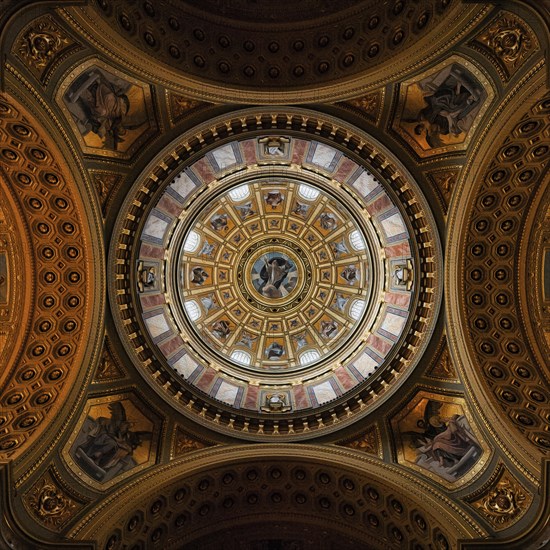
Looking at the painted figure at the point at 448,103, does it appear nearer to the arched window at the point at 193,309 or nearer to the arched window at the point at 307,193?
the arched window at the point at 307,193

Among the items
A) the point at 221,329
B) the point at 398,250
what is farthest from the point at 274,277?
the point at 398,250

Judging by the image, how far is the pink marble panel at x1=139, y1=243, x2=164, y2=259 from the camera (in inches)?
742

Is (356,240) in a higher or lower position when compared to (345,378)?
higher

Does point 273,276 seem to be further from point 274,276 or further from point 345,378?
point 345,378

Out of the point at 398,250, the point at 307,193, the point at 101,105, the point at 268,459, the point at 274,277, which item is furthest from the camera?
the point at 274,277

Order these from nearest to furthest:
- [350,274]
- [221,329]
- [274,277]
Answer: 1. [350,274]
2. [221,329]
3. [274,277]

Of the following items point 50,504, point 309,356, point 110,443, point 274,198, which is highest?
point 274,198

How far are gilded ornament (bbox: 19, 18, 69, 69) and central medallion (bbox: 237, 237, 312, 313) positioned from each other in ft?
47.6

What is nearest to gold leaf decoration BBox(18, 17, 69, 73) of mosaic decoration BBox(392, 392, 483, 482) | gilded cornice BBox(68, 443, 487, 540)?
gilded cornice BBox(68, 443, 487, 540)

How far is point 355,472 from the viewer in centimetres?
1780

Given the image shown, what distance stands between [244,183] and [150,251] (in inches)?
192

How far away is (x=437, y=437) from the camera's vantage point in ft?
57.1

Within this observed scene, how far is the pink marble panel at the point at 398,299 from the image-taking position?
18984 millimetres

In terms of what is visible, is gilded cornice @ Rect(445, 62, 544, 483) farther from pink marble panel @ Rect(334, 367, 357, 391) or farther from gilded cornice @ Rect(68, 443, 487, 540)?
pink marble panel @ Rect(334, 367, 357, 391)
